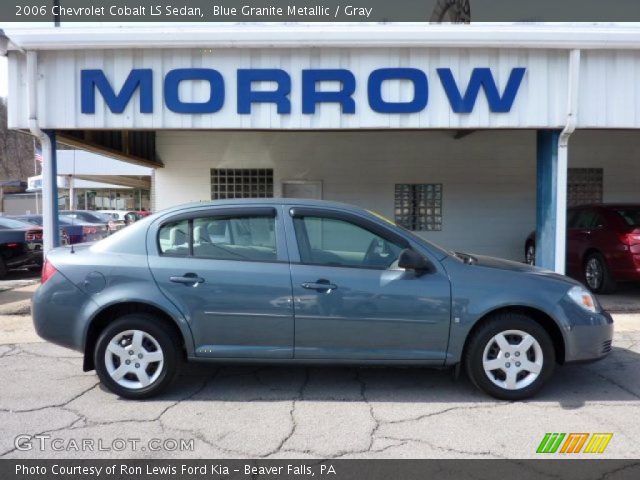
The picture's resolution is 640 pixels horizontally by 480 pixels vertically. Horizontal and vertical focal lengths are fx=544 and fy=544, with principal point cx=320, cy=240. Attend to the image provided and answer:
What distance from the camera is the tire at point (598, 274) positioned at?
855 cm

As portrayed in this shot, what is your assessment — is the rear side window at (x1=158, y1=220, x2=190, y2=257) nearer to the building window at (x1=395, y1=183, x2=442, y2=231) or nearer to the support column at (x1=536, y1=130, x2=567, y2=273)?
the support column at (x1=536, y1=130, x2=567, y2=273)

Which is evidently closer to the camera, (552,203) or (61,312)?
(61,312)

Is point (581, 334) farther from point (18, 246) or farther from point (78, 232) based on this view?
point (78, 232)

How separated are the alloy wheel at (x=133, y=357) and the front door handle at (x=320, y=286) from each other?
1.26 metres

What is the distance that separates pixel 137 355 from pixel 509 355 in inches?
115

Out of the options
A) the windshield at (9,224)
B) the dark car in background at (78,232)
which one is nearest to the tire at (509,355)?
the dark car in background at (78,232)

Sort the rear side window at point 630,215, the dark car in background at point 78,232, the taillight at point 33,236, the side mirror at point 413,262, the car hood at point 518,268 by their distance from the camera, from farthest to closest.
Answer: the dark car in background at point 78,232 → the taillight at point 33,236 → the rear side window at point 630,215 → the car hood at point 518,268 → the side mirror at point 413,262

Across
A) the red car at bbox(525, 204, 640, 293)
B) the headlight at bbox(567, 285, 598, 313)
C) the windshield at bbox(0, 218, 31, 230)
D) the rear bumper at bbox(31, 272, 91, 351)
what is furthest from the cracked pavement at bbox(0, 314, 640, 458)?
the windshield at bbox(0, 218, 31, 230)

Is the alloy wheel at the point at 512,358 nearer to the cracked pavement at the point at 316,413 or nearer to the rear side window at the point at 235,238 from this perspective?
the cracked pavement at the point at 316,413

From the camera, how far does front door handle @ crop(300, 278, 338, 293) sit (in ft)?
13.7

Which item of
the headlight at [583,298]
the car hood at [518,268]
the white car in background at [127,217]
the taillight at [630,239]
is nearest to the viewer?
the headlight at [583,298]

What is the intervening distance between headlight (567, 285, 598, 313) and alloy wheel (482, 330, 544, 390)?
49cm

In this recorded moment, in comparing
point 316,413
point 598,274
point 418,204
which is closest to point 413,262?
point 316,413

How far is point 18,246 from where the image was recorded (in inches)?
441
